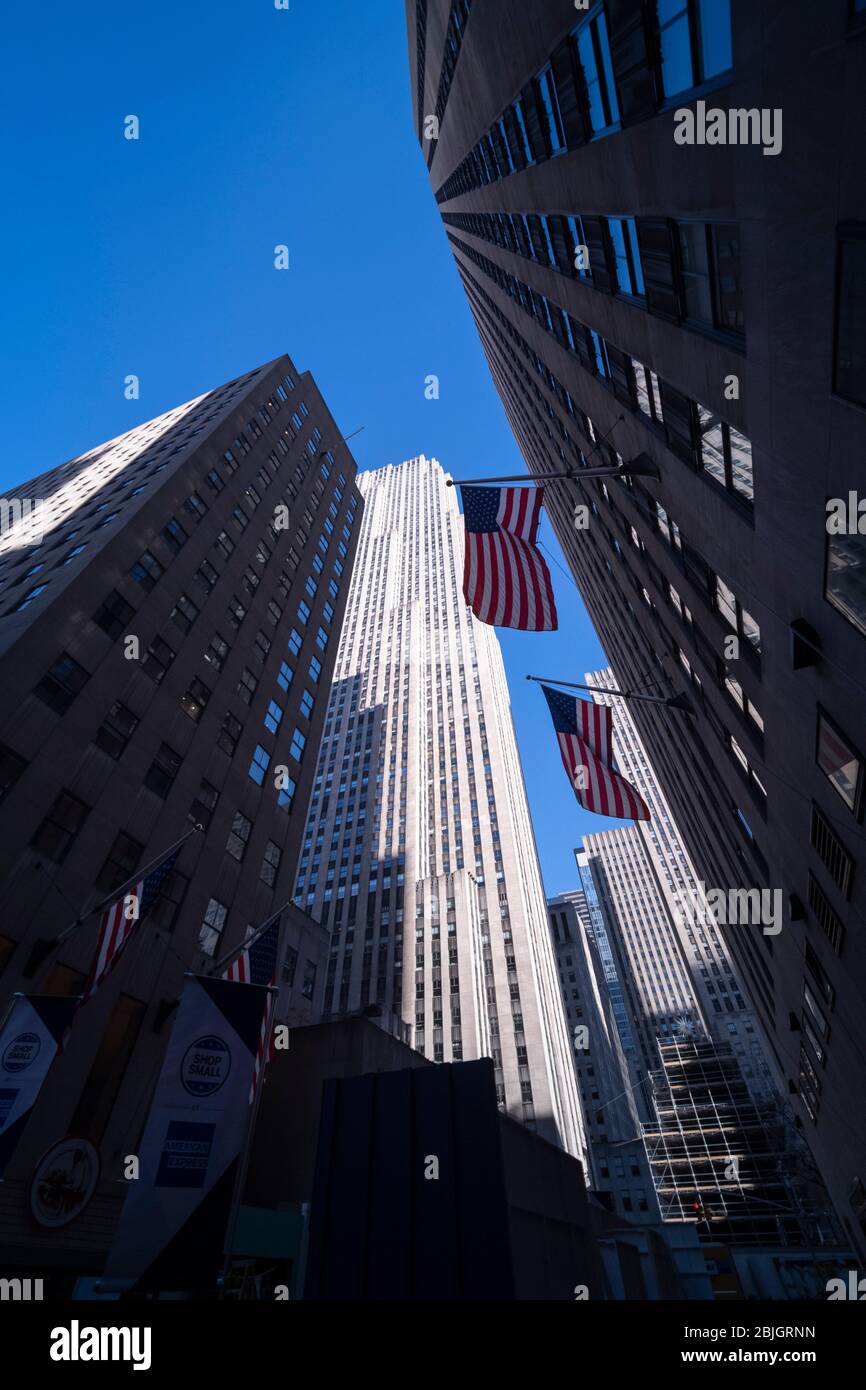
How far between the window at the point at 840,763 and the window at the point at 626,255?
10.5 meters

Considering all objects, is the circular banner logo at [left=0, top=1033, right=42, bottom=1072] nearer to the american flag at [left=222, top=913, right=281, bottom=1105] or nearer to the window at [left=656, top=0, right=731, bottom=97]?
the american flag at [left=222, top=913, right=281, bottom=1105]

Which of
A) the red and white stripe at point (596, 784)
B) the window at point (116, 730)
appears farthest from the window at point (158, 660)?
the red and white stripe at point (596, 784)

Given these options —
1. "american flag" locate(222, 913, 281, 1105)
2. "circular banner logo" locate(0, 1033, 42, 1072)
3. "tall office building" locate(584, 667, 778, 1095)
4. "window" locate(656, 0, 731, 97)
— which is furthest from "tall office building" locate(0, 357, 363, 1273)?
"tall office building" locate(584, 667, 778, 1095)

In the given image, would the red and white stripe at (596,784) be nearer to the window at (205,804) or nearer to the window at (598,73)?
the window at (598,73)

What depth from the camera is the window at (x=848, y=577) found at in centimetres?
940

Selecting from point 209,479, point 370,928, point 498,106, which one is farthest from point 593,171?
point 370,928

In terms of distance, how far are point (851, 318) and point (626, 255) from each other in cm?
941

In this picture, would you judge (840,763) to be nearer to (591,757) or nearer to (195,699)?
(591,757)

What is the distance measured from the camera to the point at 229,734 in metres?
32.0

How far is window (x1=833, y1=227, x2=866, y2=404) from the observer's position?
784 centimetres

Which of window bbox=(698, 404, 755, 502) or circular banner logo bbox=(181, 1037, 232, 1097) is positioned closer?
circular banner logo bbox=(181, 1037, 232, 1097)

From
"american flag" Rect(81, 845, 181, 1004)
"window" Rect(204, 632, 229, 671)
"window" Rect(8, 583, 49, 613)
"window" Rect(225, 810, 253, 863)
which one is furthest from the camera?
"window" Rect(204, 632, 229, 671)

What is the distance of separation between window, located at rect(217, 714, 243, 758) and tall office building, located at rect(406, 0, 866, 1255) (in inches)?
770

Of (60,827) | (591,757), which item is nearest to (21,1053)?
(60,827)
